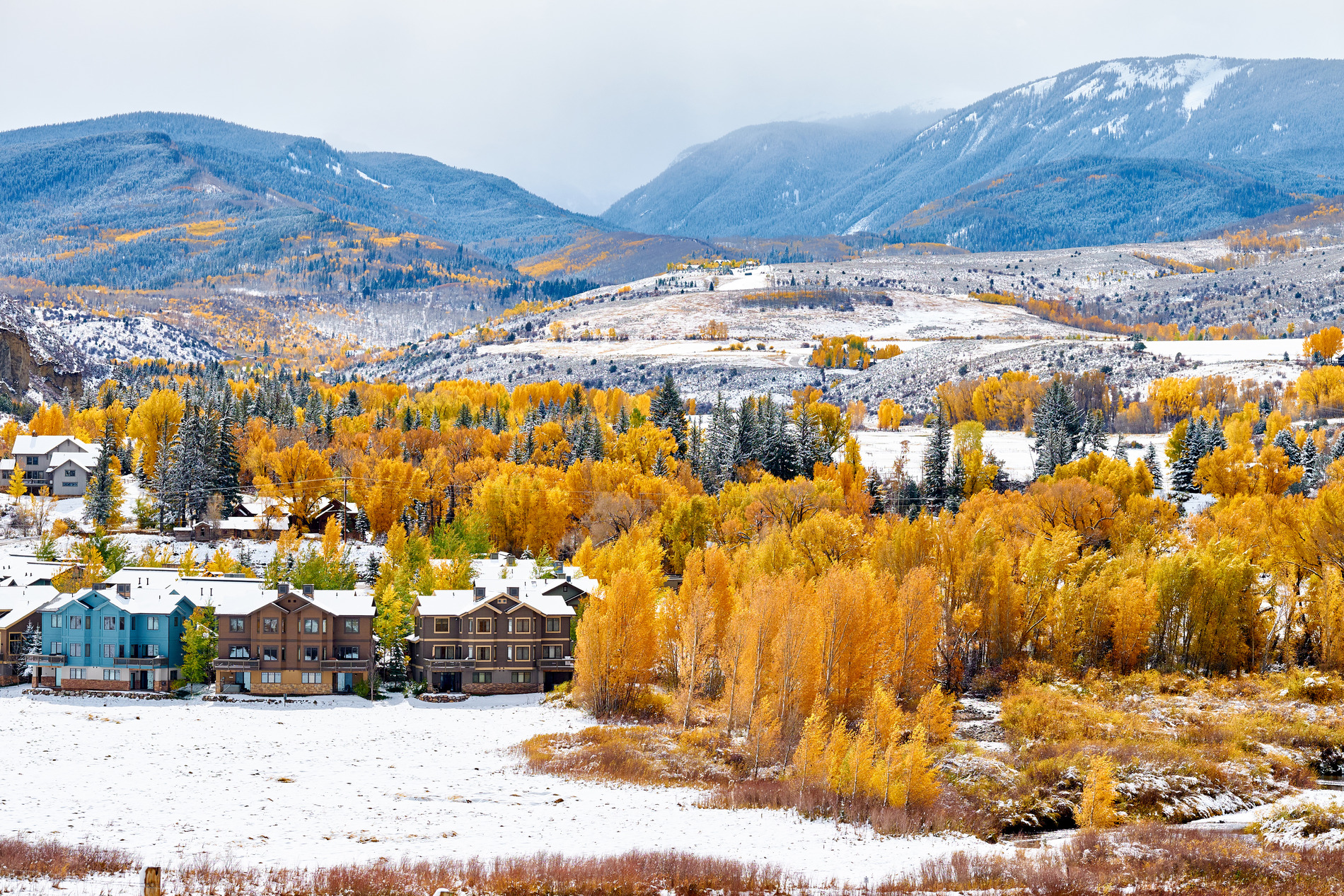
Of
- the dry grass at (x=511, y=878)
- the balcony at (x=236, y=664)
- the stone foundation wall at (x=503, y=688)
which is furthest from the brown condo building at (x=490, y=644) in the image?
the dry grass at (x=511, y=878)

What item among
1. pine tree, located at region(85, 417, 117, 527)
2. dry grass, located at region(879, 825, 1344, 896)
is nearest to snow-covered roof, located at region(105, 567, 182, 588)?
pine tree, located at region(85, 417, 117, 527)

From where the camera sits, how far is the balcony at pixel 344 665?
63.1 meters

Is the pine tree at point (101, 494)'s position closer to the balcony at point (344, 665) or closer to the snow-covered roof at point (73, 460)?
the snow-covered roof at point (73, 460)

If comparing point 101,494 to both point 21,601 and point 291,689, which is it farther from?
point 291,689

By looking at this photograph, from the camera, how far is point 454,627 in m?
65.1

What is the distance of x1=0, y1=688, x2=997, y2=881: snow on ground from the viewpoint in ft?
123

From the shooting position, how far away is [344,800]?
4303 cm

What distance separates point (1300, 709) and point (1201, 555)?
10.9 meters

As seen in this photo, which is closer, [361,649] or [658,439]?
[361,649]

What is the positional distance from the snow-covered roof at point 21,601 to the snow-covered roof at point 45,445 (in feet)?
154

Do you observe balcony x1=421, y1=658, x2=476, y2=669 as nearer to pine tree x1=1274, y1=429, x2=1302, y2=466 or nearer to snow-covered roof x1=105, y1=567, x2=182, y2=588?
snow-covered roof x1=105, y1=567, x2=182, y2=588

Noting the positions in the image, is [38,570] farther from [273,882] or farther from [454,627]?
[273,882]

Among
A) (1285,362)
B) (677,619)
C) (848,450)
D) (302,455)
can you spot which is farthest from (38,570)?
(1285,362)

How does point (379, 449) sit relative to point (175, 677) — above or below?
above
